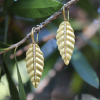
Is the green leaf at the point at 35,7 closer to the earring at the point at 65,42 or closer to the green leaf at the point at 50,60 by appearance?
the earring at the point at 65,42

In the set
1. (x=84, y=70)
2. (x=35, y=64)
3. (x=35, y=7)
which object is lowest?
(x=84, y=70)

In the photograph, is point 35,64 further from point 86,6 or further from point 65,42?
point 86,6

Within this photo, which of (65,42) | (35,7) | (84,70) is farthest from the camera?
(84,70)

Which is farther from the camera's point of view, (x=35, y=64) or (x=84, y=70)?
(x=84, y=70)

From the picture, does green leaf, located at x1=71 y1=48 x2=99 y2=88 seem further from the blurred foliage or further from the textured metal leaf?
the textured metal leaf

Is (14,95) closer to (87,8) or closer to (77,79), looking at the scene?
Answer: (77,79)

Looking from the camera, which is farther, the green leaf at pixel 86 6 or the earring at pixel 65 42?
the green leaf at pixel 86 6

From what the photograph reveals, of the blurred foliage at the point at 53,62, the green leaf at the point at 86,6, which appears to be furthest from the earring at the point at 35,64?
the green leaf at the point at 86,6

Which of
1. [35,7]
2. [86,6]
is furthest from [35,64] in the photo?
[86,6]
